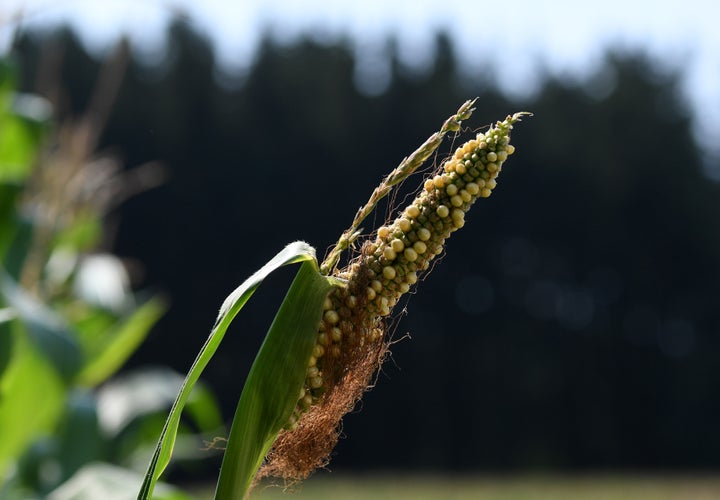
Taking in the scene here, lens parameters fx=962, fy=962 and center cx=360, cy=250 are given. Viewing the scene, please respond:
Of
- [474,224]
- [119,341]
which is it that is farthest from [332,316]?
[474,224]

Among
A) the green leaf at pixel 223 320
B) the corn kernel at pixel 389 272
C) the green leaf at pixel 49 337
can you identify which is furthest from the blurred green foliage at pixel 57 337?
the corn kernel at pixel 389 272

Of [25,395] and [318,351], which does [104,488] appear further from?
[318,351]

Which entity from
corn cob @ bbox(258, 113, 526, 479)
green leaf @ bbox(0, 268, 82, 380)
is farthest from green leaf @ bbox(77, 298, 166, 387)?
corn cob @ bbox(258, 113, 526, 479)

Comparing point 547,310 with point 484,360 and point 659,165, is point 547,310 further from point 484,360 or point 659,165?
point 659,165

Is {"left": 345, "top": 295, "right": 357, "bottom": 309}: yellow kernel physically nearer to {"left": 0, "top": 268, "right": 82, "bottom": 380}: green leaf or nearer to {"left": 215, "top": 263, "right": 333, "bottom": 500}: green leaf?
{"left": 215, "top": 263, "right": 333, "bottom": 500}: green leaf

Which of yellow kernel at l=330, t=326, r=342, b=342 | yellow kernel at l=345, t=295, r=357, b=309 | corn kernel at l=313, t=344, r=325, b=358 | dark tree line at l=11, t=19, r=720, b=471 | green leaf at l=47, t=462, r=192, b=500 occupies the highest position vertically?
dark tree line at l=11, t=19, r=720, b=471

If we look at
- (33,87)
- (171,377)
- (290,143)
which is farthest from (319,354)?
(290,143)

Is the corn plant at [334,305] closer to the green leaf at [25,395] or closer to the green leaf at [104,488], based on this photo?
the green leaf at [104,488]
